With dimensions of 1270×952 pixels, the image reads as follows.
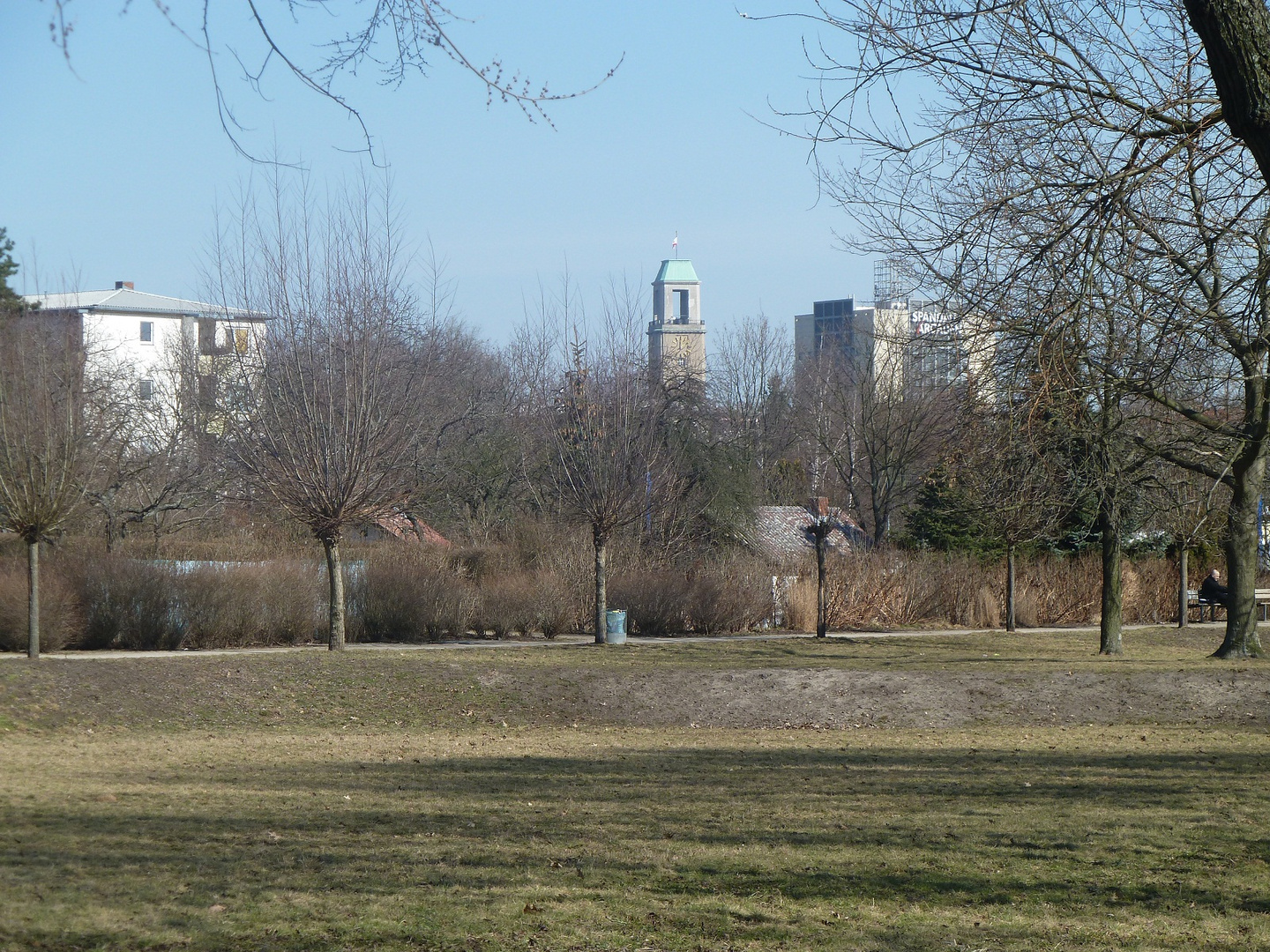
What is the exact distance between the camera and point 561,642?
21328 millimetres

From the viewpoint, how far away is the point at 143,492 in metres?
27.2

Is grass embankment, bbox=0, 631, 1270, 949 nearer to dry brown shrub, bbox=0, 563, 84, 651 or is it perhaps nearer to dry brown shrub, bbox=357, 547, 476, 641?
dry brown shrub, bbox=0, 563, 84, 651

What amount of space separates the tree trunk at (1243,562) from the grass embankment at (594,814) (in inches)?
147

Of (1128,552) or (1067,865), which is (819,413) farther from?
(1067,865)

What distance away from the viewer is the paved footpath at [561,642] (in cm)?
1788

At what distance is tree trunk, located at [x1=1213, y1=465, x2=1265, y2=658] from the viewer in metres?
17.9

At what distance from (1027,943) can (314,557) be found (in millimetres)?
18989

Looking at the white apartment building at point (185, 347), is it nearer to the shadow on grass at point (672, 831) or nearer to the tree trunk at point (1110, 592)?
the shadow on grass at point (672, 831)

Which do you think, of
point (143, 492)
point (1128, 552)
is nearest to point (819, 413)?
point (1128, 552)

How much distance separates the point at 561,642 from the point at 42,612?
8340 millimetres

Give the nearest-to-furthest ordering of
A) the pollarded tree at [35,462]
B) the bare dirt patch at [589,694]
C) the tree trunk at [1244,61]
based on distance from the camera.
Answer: the tree trunk at [1244,61] < the bare dirt patch at [589,694] < the pollarded tree at [35,462]

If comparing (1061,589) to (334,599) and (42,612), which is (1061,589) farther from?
(42,612)

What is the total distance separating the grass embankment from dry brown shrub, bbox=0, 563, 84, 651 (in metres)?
4.43

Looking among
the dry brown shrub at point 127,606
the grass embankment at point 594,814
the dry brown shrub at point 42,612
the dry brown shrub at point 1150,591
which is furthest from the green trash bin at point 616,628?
the dry brown shrub at point 1150,591
